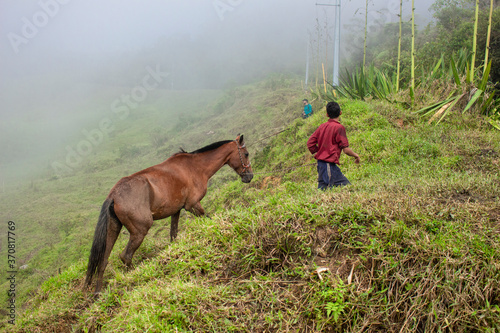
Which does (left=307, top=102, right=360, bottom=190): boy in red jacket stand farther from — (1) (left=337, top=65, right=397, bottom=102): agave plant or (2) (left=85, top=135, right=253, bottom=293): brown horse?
(1) (left=337, top=65, right=397, bottom=102): agave plant

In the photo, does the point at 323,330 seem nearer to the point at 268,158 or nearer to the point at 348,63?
the point at 268,158

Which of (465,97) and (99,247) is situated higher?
(465,97)

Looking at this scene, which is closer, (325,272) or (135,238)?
(325,272)

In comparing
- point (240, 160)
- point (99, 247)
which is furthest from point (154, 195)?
point (240, 160)

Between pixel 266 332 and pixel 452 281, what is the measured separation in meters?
1.54

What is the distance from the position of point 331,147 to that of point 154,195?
9.13 feet

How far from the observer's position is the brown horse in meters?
4.70

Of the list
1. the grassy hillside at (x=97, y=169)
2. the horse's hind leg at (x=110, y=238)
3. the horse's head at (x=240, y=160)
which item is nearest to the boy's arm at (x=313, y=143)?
the horse's head at (x=240, y=160)

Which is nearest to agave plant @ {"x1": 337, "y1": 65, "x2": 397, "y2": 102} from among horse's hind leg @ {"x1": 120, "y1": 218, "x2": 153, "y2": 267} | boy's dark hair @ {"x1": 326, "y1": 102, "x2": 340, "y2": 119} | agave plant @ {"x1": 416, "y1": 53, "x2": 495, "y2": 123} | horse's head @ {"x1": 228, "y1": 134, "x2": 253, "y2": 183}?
agave plant @ {"x1": 416, "y1": 53, "x2": 495, "y2": 123}

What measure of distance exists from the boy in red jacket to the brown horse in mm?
2096

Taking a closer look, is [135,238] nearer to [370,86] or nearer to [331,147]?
[331,147]

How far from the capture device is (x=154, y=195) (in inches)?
206

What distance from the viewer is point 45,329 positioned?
433cm

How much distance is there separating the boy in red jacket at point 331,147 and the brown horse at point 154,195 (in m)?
2.10
